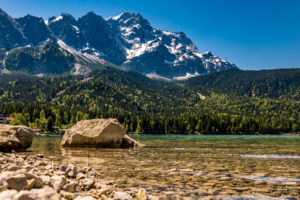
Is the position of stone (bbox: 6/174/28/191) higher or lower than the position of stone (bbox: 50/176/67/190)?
higher

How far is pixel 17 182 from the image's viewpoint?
8.23 meters

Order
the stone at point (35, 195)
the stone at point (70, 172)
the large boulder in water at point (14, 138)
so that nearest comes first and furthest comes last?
the stone at point (35, 195)
the stone at point (70, 172)
the large boulder in water at point (14, 138)

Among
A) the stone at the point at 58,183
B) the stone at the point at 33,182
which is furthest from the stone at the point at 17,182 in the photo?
the stone at the point at 58,183

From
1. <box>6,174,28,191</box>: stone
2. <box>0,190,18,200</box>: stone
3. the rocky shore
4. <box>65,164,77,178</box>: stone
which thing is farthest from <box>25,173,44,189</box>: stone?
<box>65,164,77,178</box>: stone

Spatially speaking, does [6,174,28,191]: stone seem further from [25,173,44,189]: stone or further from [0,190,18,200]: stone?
[0,190,18,200]: stone

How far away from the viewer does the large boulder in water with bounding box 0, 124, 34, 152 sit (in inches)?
1239

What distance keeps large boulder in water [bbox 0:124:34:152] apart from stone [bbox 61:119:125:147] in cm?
925

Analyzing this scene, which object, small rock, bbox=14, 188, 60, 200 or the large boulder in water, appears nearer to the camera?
small rock, bbox=14, 188, 60, 200

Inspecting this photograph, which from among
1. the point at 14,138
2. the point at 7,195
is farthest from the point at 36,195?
the point at 14,138

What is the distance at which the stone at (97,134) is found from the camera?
4156cm

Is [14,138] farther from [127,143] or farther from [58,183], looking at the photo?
[58,183]

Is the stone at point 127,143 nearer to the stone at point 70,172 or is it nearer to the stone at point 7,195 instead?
the stone at point 70,172

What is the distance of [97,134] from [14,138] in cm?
1198

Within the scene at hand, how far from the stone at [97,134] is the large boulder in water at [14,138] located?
9.25 metres
